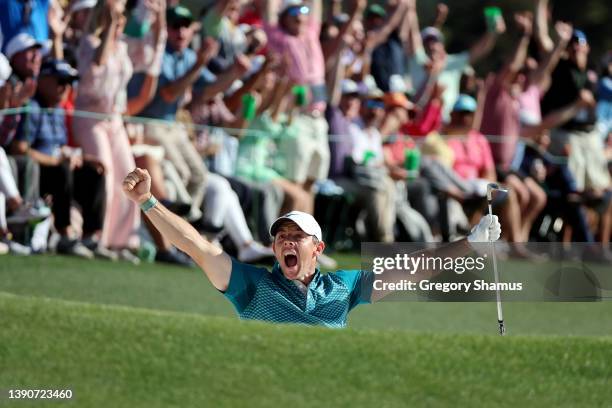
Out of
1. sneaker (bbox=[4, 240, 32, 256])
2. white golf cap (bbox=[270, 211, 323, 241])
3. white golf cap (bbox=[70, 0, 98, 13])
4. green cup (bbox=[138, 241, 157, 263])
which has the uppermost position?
white golf cap (bbox=[270, 211, 323, 241])

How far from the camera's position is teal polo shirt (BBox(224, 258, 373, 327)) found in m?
6.30

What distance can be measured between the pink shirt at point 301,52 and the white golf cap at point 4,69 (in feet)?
11.8

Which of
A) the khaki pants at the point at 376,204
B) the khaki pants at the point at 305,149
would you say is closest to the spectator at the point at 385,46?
the khaki pants at the point at 376,204

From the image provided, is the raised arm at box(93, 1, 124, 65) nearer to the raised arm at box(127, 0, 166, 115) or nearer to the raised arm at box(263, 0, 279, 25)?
the raised arm at box(127, 0, 166, 115)

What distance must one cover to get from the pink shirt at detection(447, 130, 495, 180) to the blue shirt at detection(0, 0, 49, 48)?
17.1 feet

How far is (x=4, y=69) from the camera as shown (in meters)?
11.3

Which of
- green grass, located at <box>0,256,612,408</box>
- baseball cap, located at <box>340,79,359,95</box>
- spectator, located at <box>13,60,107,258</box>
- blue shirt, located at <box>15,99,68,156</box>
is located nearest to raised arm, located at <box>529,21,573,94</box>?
baseball cap, located at <box>340,79,359,95</box>

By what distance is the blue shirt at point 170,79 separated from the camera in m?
13.0

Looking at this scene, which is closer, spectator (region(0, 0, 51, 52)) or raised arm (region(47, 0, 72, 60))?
spectator (region(0, 0, 51, 52))

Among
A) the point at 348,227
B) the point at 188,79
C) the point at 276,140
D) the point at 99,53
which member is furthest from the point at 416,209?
the point at 99,53

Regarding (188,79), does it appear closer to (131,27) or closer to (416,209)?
(131,27)

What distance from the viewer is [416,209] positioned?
1546cm

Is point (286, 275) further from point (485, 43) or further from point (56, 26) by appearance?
point (485, 43)

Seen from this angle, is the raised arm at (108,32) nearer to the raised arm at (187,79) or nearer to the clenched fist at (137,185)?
the raised arm at (187,79)
